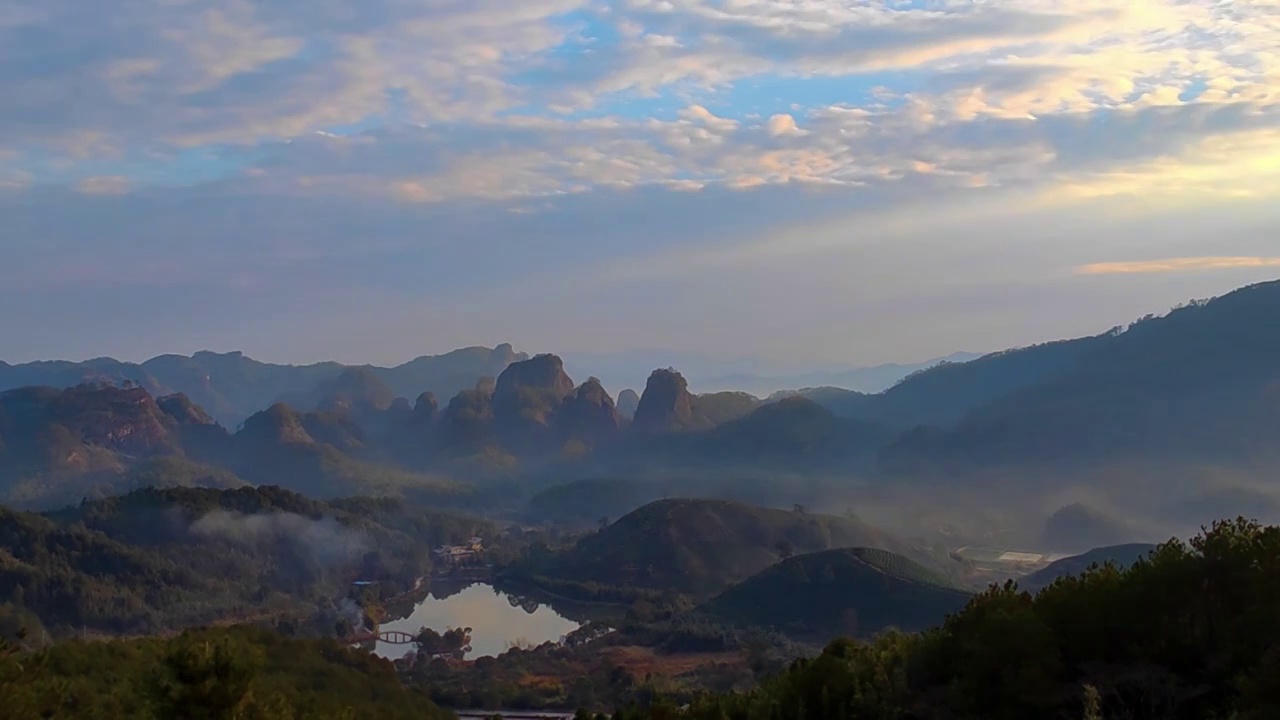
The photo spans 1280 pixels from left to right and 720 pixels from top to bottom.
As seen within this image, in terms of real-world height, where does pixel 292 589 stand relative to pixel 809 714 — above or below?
below

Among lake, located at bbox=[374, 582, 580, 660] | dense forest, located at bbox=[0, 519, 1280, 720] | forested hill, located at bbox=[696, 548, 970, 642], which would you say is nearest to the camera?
dense forest, located at bbox=[0, 519, 1280, 720]

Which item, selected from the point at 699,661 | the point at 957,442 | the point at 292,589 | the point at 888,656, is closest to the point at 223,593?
the point at 292,589

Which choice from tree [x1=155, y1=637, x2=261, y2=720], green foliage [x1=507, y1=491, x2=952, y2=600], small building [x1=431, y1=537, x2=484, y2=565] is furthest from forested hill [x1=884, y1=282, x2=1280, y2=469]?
tree [x1=155, y1=637, x2=261, y2=720]

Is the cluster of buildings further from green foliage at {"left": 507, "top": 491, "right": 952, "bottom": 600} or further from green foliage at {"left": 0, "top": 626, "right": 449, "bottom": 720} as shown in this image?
green foliage at {"left": 0, "top": 626, "right": 449, "bottom": 720}

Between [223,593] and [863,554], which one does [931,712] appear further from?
[223,593]

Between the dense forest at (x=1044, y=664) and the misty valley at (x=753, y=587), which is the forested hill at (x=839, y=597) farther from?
the dense forest at (x=1044, y=664)

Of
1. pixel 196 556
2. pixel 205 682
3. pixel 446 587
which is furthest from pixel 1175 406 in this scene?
pixel 205 682

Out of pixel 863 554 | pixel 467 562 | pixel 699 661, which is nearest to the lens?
pixel 699 661
